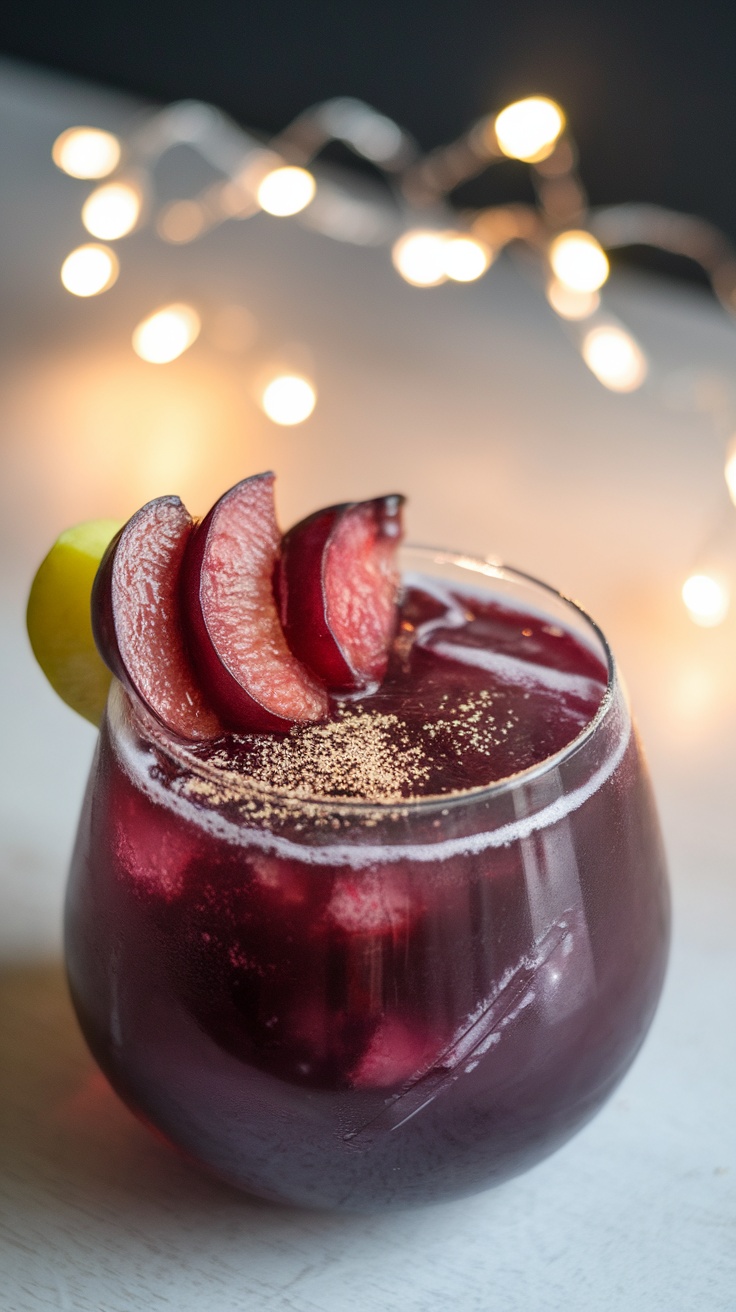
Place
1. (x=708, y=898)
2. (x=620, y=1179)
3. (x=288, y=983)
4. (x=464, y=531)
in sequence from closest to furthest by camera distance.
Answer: (x=288, y=983), (x=620, y=1179), (x=708, y=898), (x=464, y=531)

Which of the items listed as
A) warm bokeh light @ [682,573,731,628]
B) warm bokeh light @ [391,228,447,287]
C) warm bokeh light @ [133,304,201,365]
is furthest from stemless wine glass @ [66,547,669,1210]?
warm bokeh light @ [391,228,447,287]

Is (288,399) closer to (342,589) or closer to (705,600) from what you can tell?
(705,600)

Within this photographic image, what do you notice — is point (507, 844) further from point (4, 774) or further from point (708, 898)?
point (4, 774)

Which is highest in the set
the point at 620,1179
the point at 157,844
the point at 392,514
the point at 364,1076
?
the point at 392,514

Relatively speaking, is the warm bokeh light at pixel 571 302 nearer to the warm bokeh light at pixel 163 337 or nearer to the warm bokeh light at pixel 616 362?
the warm bokeh light at pixel 616 362

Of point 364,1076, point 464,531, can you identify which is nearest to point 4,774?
point 364,1076

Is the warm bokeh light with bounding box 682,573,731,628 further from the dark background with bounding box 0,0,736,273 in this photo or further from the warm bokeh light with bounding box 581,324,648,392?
the dark background with bounding box 0,0,736,273

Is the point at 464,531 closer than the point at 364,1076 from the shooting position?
No
